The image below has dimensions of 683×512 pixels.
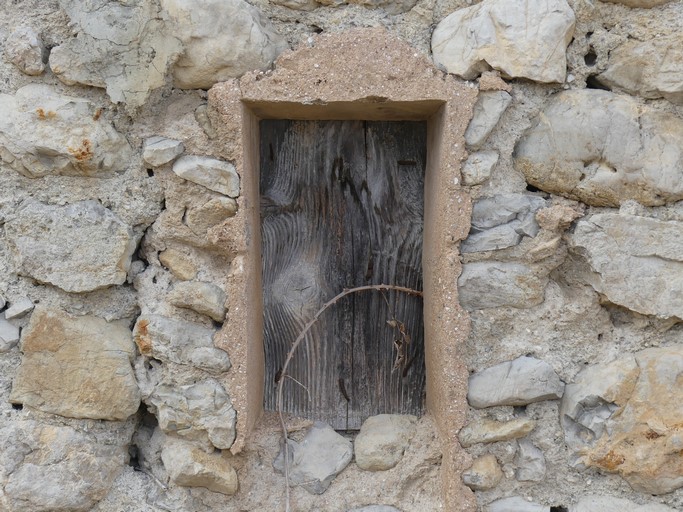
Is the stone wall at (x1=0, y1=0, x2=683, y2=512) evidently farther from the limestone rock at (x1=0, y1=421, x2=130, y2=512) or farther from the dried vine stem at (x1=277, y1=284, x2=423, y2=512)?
the dried vine stem at (x1=277, y1=284, x2=423, y2=512)

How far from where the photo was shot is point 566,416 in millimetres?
1542

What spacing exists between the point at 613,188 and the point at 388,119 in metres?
0.54

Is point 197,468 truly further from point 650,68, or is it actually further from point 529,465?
point 650,68

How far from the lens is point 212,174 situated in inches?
58.8

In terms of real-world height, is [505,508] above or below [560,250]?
below

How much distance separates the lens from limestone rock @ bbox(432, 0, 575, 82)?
147 cm

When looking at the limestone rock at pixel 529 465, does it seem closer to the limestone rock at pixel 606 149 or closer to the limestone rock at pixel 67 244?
the limestone rock at pixel 606 149

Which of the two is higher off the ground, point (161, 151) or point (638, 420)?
point (161, 151)

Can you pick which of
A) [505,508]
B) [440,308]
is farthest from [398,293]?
[505,508]

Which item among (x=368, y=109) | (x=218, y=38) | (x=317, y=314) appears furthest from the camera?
(x=317, y=314)

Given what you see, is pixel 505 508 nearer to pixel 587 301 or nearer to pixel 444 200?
pixel 587 301

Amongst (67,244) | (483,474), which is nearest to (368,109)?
(67,244)

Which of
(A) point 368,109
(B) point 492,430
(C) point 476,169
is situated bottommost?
(B) point 492,430

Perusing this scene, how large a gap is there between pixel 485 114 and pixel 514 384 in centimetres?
58
